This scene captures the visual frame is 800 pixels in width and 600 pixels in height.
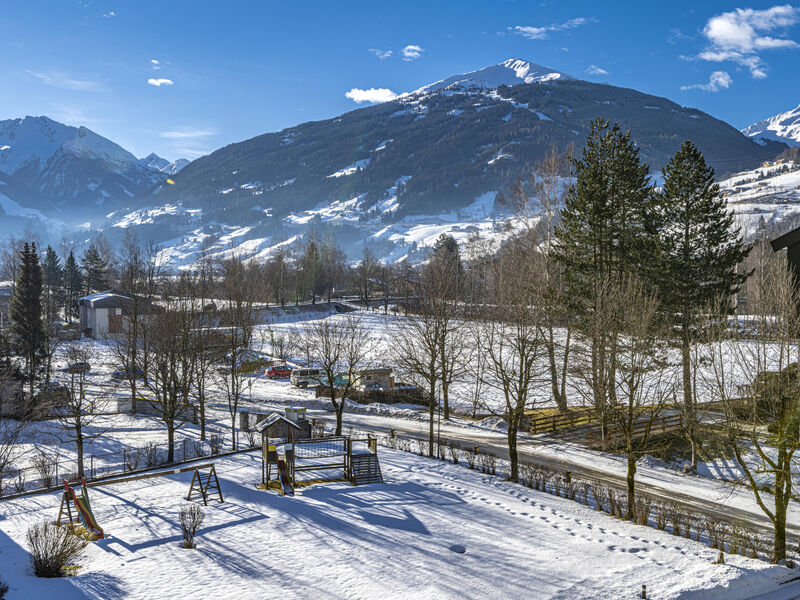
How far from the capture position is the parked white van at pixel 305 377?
142 ft

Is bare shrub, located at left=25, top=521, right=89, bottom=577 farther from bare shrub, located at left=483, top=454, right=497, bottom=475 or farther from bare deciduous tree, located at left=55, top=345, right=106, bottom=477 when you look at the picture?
bare shrub, located at left=483, top=454, right=497, bottom=475

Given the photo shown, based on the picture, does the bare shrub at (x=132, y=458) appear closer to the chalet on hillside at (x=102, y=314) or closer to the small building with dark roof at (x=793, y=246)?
the small building with dark roof at (x=793, y=246)

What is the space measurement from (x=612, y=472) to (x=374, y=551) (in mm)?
13332

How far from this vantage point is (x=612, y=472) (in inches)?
832

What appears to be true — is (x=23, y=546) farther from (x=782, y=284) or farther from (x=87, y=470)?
(x=782, y=284)

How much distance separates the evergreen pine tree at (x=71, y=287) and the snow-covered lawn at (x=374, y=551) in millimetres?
73310

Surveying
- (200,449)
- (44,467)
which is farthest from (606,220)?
(44,467)

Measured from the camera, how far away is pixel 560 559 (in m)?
11.7

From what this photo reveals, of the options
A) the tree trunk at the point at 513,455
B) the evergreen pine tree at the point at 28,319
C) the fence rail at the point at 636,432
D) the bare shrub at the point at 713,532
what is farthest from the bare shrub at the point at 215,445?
the evergreen pine tree at the point at 28,319

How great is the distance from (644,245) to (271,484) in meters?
24.4

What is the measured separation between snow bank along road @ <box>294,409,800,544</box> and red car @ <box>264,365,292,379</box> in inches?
706

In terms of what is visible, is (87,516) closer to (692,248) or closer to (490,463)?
(490,463)

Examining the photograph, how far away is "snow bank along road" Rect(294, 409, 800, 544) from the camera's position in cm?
1730

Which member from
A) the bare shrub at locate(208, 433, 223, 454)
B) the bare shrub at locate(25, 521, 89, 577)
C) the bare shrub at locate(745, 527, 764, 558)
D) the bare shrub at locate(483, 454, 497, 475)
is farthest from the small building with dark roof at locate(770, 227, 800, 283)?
the bare shrub at locate(25, 521, 89, 577)
